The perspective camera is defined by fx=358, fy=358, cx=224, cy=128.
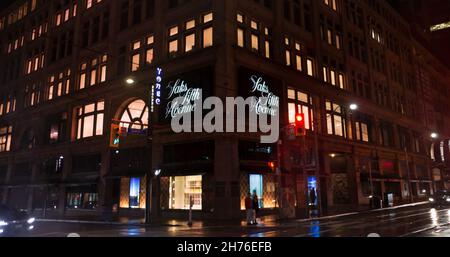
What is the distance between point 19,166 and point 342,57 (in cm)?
4407

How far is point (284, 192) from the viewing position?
82.7 ft

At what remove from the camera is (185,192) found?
1126 inches

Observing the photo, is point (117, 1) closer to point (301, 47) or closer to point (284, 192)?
point (301, 47)

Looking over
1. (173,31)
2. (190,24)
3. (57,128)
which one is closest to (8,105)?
(57,128)

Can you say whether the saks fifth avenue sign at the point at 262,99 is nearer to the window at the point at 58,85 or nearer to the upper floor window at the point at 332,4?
the upper floor window at the point at 332,4

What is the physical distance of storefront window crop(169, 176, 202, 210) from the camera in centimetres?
2772

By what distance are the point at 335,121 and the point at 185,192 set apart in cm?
2050

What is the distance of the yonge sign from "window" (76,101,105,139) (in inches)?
427

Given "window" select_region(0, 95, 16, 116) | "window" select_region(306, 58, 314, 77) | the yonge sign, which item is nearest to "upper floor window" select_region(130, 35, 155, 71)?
the yonge sign

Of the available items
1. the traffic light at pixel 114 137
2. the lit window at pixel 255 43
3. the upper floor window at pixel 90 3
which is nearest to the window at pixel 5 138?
the upper floor window at pixel 90 3

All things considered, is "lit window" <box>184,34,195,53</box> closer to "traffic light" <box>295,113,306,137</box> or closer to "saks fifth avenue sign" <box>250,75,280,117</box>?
"saks fifth avenue sign" <box>250,75,280,117</box>

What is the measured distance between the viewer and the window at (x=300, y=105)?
1346 inches

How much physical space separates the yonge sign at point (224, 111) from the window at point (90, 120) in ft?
35.5
